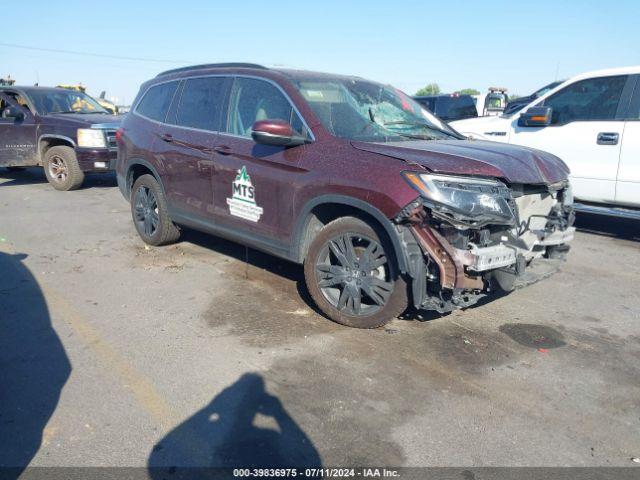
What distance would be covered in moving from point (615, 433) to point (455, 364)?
3.37 feet

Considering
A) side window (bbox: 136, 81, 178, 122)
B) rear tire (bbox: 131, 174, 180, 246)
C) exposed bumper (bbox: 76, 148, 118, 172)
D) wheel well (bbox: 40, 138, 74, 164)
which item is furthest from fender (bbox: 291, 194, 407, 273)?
wheel well (bbox: 40, 138, 74, 164)

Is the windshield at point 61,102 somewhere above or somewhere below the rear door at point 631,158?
above

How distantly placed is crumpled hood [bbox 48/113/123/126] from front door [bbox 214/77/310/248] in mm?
5854

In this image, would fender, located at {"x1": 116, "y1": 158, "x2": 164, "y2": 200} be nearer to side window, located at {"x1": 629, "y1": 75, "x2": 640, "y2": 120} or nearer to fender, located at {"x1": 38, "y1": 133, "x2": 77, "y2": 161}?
fender, located at {"x1": 38, "y1": 133, "x2": 77, "y2": 161}

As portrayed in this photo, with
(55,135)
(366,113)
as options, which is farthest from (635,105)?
(55,135)

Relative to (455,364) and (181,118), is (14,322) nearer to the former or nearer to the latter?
(181,118)

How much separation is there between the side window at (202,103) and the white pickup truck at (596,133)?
4.37m

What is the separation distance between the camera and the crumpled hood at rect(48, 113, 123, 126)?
9.86 m

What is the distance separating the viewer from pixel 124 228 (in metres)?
7.41

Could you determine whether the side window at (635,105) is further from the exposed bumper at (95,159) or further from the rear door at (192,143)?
the exposed bumper at (95,159)

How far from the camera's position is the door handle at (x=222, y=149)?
4898 millimetres

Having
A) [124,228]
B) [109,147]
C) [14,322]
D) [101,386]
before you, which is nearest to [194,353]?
[101,386]

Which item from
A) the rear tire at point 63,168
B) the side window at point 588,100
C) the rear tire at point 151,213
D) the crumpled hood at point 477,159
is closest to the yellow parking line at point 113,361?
the rear tire at point 151,213

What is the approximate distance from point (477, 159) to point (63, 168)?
28.8 feet
